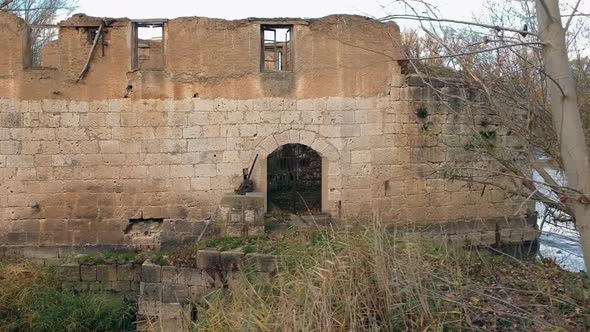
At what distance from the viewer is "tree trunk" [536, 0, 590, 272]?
339cm

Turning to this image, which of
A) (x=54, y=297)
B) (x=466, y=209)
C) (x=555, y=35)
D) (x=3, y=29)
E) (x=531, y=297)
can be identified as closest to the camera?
(x=555, y=35)

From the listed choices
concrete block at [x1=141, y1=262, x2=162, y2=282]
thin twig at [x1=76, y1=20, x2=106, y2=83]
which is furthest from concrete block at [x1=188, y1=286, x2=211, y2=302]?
thin twig at [x1=76, y1=20, x2=106, y2=83]

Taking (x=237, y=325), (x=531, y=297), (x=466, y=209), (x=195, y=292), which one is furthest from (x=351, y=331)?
(x=466, y=209)

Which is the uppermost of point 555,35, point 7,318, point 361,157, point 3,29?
point 3,29

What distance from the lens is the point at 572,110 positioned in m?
3.45

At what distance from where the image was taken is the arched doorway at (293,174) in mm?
10930

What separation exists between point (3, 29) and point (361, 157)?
6057 mm

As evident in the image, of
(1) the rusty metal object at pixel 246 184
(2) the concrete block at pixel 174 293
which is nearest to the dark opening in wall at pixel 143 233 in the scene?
(1) the rusty metal object at pixel 246 184

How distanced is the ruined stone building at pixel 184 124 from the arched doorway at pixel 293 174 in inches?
80.6

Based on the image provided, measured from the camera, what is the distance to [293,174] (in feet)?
36.8

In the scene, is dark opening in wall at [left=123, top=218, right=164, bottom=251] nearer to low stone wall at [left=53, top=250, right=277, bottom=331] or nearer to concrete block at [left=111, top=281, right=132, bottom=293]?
concrete block at [left=111, top=281, right=132, bottom=293]

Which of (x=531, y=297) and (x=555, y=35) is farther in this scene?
(x=531, y=297)

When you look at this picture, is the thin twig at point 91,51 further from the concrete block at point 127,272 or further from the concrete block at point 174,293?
the concrete block at point 174,293

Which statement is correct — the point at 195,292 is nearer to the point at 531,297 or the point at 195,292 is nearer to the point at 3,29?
the point at 531,297
